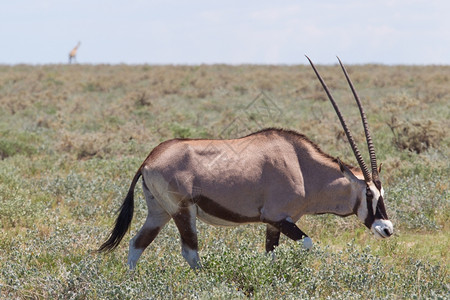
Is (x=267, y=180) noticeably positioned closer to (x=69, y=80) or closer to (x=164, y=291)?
(x=164, y=291)

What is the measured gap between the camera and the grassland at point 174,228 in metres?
5.35

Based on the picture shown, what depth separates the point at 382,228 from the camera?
579 cm

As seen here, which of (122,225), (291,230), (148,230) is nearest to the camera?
(291,230)

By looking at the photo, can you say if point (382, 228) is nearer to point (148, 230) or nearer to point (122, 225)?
point (148, 230)

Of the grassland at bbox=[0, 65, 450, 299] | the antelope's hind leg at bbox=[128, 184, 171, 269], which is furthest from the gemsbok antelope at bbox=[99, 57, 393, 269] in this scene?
the grassland at bbox=[0, 65, 450, 299]

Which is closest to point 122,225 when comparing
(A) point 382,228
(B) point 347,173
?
(B) point 347,173

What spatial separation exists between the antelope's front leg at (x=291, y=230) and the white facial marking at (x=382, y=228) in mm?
699

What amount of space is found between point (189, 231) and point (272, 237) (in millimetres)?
912

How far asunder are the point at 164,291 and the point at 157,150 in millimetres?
1552

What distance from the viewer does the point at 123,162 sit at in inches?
466

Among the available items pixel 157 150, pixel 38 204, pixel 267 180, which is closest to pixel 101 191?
pixel 38 204

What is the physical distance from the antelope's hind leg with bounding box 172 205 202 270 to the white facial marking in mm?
1780

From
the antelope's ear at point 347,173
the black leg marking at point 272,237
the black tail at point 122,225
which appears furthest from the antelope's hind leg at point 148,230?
the antelope's ear at point 347,173

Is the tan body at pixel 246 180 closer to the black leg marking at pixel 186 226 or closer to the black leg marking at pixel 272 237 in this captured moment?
the black leg marking at pixel 186 226
